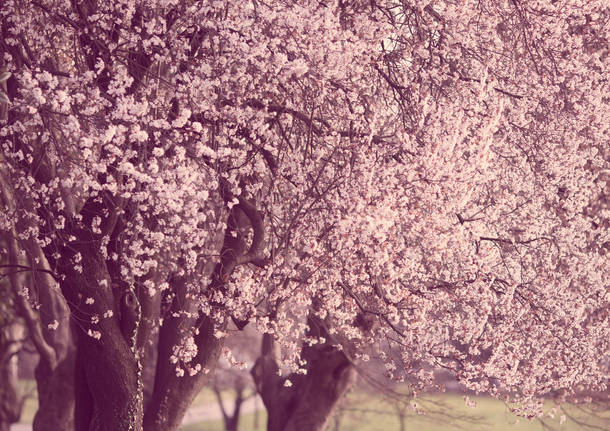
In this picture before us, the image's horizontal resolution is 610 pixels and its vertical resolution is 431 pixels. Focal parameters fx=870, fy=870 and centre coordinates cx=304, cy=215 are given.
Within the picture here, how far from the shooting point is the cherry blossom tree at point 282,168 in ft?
32.4

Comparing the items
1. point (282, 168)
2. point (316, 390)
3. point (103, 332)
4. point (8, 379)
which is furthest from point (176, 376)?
point (8, 379)

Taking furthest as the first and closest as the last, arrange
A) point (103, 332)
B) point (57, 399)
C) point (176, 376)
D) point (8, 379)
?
point (8, 379), point (57, 399), point (176, 376), point (103, 332)

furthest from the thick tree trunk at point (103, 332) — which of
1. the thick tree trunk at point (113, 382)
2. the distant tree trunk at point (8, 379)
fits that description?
the distant tree trunk at point (8, 379)

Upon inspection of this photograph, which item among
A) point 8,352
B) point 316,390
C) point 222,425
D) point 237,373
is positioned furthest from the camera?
point 222,425

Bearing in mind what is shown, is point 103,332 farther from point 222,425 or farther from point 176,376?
point 222,425

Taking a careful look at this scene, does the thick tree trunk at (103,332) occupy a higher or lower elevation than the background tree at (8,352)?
lower

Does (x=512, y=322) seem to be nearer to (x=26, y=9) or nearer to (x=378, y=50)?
(x=378, y=50)

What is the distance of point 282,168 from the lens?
1126cm

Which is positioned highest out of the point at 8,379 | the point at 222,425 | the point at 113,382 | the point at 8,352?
the point at 222,425

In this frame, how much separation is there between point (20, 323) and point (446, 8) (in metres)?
17.4

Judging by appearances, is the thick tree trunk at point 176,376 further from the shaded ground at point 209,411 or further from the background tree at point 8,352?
A: the shaded ground at point 209,411

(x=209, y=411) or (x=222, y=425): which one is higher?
(x=209, y=411)

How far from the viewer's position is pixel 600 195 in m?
A: 16.5

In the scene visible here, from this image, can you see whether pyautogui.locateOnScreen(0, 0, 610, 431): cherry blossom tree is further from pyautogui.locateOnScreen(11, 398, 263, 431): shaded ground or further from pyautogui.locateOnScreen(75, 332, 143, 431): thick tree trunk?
pyautogui.locateOnScreen(11, 398, 263, 431): shaded ground
